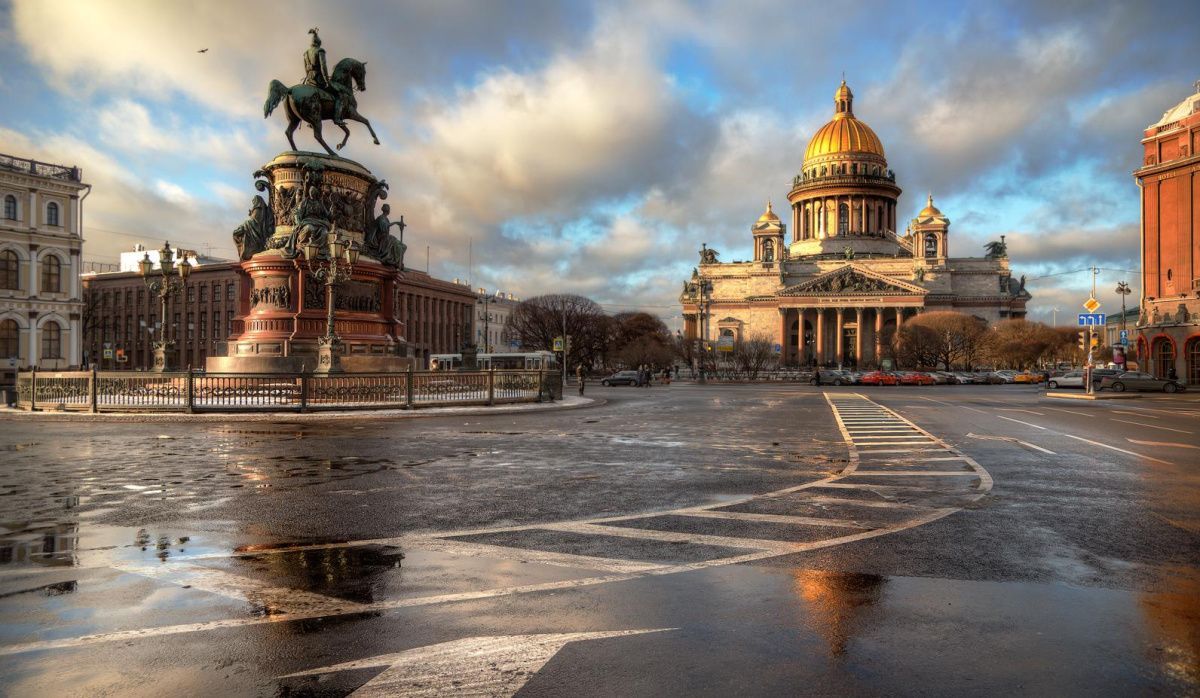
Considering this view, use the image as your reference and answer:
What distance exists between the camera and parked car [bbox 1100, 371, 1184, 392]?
47.5 metres

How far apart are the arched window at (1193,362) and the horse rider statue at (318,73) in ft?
178

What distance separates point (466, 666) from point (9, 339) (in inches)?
2788

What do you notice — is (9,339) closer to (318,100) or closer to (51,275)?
(51,275)

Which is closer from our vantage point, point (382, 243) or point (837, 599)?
point (837, 599)

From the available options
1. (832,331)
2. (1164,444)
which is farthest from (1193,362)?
(832,331)

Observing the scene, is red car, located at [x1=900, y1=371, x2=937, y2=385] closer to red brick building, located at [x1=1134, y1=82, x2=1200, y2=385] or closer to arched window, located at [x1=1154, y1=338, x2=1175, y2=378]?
red brick building, located at [x1=1134, y1=82, x2=1200, y2=385]

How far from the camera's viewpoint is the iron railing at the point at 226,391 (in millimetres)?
24844

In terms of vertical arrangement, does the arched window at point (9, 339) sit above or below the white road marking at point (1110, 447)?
above

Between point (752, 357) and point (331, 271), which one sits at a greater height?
point (331, 271)

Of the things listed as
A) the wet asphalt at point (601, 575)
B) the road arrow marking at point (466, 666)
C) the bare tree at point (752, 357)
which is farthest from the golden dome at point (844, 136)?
the road arrow marking at point (466, 666)

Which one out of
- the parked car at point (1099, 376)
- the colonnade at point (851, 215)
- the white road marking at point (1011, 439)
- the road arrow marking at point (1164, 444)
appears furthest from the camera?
the colonnade at point (851, 215)

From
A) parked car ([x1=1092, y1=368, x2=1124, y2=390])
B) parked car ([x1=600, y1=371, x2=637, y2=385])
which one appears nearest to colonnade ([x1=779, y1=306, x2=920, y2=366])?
parked car ([x1=600, y1=371, x2=637, y2=385])

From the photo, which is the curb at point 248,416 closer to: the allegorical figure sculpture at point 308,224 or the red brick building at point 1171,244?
the allegorical figure sculpture at point 308,224

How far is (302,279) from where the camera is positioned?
99.0 feet
